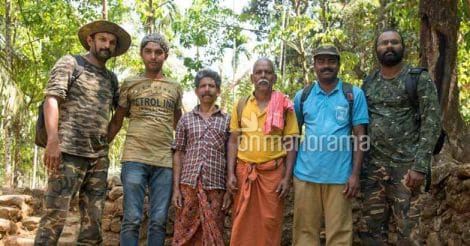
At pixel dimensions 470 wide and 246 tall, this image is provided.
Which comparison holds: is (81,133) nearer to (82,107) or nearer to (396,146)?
(82,107)

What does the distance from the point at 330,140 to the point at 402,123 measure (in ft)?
1.74

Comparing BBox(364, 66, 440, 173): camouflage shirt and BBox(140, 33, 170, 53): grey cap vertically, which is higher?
BBox(140, 33, 170, 53): grey cap

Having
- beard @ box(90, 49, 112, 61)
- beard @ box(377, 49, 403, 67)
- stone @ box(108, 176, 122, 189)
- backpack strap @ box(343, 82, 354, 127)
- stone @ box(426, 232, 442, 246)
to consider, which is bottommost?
stone @ box(426, 232, 442, 246)

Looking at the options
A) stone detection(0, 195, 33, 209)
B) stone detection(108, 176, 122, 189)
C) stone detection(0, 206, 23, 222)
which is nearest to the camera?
stone detection(108, 176, 122, 189)

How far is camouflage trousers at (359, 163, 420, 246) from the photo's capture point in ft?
11.3

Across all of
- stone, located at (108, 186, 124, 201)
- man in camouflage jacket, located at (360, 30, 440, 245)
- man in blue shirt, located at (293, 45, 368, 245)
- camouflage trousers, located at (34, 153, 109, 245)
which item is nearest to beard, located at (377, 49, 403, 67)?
man in camouflage jacket, located at (360, 30, 440, 245)

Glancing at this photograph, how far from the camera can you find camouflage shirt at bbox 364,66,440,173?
11.2 ft

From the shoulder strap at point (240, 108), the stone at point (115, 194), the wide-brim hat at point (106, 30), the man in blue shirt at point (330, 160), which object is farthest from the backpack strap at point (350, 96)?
the stone at point (115, 194)

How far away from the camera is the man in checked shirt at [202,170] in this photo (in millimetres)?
3793

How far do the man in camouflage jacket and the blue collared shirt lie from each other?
14cm

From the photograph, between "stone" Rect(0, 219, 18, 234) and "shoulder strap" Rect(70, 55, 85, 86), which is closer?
"shoulder strap" Rect(70, 55, 85, 86)

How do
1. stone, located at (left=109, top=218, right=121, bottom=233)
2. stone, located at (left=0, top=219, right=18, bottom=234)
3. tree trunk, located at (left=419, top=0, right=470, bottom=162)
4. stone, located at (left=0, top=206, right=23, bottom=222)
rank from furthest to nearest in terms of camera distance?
stone, located at (left=0, top=206, right=23, bottom=222)
stone, located at (left=0, top=219, right=18, bottom=234)
stone, located at (left=109, top=218, right=121, bottom=233)
tree trunk, located at (left=419, top=0, right=470, bottom=162)

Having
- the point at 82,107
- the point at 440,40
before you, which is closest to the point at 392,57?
the point at 440,40

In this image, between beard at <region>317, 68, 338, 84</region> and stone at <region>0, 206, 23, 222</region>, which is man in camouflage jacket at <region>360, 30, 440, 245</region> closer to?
beard at <region>317, 68, 338, 84</region>
